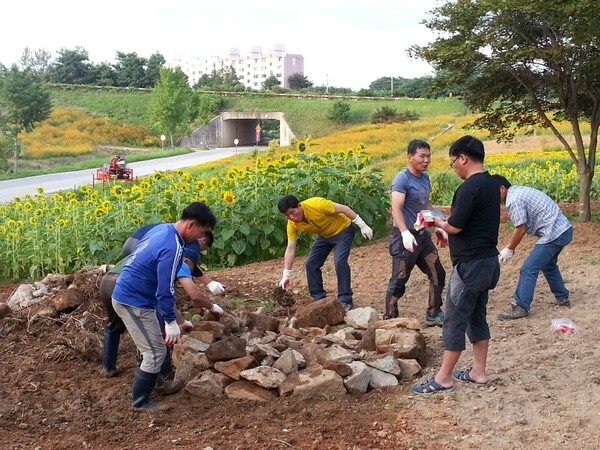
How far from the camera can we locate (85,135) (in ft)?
158

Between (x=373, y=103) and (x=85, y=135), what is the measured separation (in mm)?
22179

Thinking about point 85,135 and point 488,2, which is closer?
point 488,2

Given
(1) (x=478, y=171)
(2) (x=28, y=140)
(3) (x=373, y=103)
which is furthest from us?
(3) (x=373, y=103)

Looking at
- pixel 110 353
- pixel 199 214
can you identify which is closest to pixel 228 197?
pixel 110 353

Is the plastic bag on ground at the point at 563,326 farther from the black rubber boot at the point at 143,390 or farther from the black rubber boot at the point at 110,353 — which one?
the black rubber boot at the point at 110,353

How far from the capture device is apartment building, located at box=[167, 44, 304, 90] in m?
147

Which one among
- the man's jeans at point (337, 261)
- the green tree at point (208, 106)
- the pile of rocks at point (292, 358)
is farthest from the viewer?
the green tree at point (208, 106)

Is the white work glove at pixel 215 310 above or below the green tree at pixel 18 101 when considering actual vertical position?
below

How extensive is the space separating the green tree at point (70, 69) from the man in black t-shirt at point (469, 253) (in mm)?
76136

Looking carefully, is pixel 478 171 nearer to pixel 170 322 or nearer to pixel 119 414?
pixel 170 322

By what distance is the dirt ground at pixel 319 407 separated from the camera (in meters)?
3.71

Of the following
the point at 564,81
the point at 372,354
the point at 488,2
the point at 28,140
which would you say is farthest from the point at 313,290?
the point at 28,140

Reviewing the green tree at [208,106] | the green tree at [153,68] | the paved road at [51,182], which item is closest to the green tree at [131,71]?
the green tree at [153,68]

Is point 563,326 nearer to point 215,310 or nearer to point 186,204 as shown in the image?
point 215,310
